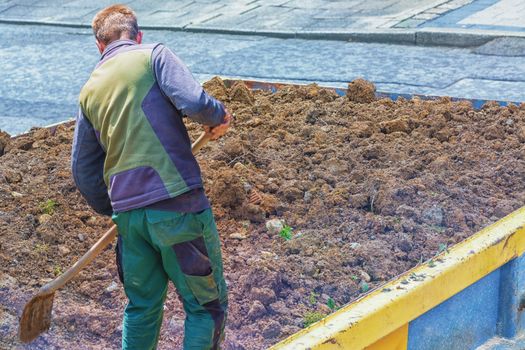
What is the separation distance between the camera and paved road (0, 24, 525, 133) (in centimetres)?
848

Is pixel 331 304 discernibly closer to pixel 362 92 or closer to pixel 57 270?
pixel 57 270

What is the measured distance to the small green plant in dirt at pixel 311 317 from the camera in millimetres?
4367

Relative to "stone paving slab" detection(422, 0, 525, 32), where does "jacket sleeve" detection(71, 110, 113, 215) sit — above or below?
above

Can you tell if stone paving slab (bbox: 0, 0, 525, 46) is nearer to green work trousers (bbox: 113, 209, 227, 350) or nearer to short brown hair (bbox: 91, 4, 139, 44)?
short brown hair (bbox: 91, 4, 139, 44)

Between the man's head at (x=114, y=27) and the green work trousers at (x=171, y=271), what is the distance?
707 mm

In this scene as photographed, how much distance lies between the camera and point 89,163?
4062 mm

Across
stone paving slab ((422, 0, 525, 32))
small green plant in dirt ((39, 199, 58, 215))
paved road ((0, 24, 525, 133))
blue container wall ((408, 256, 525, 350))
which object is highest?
blue container wall ((408, 256, 525, 350))

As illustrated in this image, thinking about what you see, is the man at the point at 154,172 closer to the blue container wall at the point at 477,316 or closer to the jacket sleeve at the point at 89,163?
the jacket sleeve at the point at 89,163

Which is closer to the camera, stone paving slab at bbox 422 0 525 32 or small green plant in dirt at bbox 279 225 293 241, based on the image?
small green plant in dirt at bbox 279 225 293 241

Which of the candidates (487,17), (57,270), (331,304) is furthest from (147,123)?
(487,17)

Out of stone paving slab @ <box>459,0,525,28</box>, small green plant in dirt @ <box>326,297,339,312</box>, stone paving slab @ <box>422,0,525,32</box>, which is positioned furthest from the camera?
stone paving slab @ <box>459,0,525,28</box>

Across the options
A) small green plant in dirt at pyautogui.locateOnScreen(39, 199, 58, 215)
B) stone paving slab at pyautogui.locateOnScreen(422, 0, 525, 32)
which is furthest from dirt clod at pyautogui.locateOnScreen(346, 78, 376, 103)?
stone paving slab at pyautogui.locateOnScreen(422, 0, 525, 32)

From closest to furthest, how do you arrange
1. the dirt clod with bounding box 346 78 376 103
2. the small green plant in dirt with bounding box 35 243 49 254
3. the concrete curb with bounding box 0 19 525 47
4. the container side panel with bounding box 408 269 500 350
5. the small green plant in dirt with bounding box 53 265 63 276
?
the container side panel with bounding box 408 269 500 350, the small green plant in dirt with bounding box 53 265 63 276, the small green plant in dirt with bounding box 35 243 49 254, the dirt clod with bounding box 346 78 376 103, the concrete curb with bounding box 0 19 525 47

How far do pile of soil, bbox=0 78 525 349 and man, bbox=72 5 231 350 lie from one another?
0.51 m
